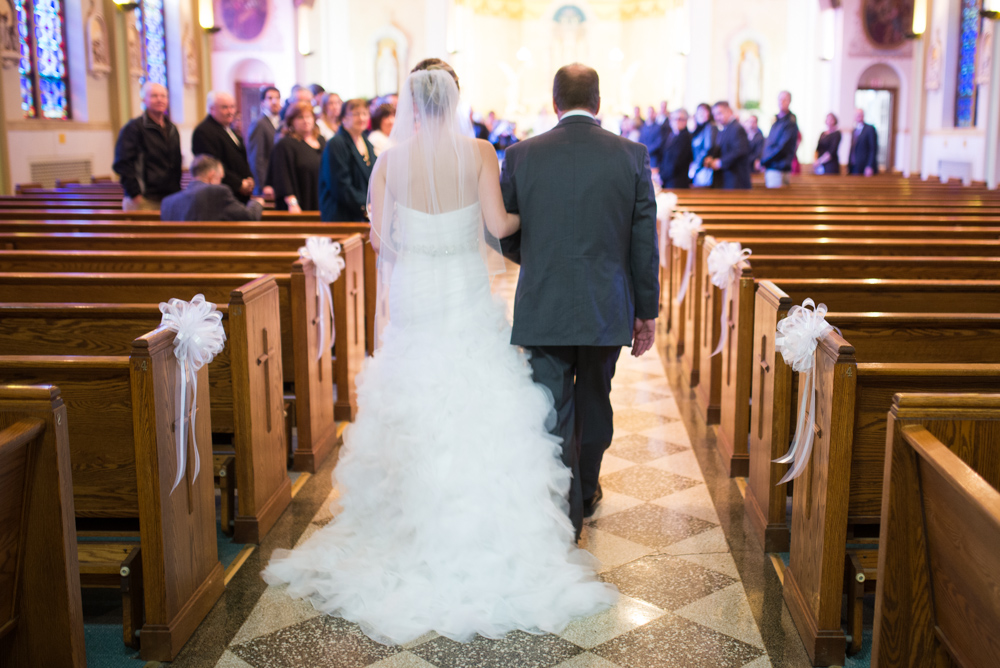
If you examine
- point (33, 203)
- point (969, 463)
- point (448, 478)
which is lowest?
point (448, 478)

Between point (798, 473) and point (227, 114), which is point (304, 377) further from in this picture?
point (227, 114)

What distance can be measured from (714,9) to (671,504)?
60.4 feet

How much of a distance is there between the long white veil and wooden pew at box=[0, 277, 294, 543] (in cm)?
65

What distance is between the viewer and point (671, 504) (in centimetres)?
354

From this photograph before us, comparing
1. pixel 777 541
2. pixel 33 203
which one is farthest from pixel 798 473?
pixel 33 203

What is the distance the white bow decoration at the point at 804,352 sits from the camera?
245cm

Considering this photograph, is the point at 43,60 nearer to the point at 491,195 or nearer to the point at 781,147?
the point at 781,147

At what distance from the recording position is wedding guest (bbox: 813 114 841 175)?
1331cm

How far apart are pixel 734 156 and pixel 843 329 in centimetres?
753

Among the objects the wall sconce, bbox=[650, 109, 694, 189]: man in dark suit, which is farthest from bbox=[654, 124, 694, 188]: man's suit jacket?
the wall sconce

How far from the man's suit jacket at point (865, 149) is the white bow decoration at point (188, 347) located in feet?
44.3

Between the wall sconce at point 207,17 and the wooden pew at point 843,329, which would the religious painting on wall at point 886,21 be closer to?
the wall sconce at point 207,17

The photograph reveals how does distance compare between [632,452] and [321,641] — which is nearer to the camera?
[321,641]

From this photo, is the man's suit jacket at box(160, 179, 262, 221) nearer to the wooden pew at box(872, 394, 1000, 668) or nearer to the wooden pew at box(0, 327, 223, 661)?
the wooden pew at box(0, 327, 223, 661)
